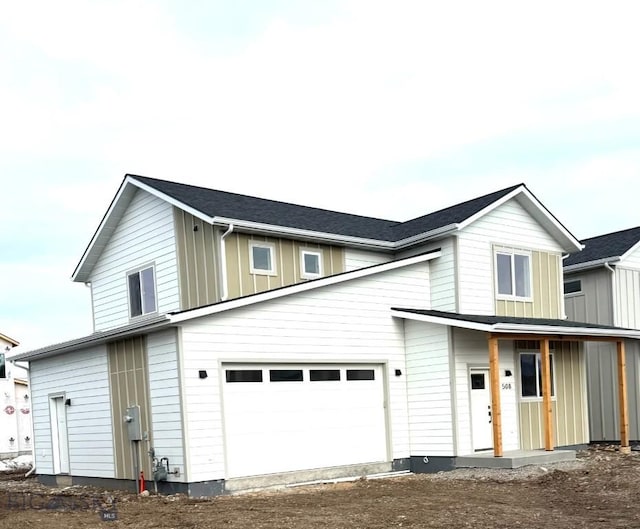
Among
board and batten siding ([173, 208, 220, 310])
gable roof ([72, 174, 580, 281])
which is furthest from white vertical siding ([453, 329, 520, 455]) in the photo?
board and batten siding ([173, 208, 220, 310])

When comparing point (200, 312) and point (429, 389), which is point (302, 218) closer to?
point (429, 389)

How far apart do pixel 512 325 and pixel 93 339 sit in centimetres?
855

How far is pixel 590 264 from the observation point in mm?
22328

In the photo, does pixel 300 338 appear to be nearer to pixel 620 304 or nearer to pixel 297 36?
pixel 297 36

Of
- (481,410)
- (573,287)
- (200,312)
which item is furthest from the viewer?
(573,287)

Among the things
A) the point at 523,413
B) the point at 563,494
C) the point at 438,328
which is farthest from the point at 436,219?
the point at 563,494

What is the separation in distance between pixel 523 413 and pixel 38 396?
11662 mm

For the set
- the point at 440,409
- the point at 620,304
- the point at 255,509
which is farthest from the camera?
the point at 620,304

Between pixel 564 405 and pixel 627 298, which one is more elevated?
pixel 627 298

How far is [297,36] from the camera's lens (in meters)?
14.2

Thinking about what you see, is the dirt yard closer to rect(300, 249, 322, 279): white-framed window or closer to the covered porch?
the covered porch

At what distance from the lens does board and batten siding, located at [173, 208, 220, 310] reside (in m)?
17.1

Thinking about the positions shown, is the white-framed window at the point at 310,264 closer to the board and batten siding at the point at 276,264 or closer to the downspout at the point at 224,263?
the board and batten siding at the point at 276,264

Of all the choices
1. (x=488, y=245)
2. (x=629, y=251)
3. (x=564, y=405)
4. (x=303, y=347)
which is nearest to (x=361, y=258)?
(x=488, y=245)
